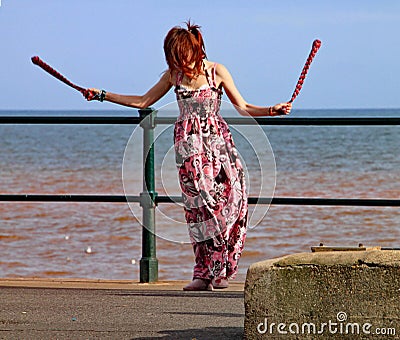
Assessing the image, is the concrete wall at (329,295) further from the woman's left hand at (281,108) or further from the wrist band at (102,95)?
the wrist band at (102,95)

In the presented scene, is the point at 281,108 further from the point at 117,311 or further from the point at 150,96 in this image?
the point at 117,311

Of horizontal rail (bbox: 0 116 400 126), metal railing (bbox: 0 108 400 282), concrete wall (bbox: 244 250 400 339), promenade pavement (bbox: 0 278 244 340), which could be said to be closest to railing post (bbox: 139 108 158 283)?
metal railing (bbox: 0 108 400 282)

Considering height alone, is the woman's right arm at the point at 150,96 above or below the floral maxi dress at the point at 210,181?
above

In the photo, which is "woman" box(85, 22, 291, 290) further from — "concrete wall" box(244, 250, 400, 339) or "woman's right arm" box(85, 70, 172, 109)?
"concrete wall" box(244, 250, 400, 339)

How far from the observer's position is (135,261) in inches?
442

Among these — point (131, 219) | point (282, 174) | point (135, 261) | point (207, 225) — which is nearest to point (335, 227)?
point (131, 219)

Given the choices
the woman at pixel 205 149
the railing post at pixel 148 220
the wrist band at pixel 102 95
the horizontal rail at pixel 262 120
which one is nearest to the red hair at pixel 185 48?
the woman at pixel 205 149

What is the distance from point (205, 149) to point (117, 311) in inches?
38.4

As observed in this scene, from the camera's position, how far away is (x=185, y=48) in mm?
5762

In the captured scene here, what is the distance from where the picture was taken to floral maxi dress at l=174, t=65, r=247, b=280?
584 cm

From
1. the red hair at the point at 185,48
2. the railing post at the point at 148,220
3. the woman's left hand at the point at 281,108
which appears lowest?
the railing post at the point at 148,220

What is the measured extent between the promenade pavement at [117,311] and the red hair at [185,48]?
1.25m

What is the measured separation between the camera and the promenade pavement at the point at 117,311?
16.2 feet

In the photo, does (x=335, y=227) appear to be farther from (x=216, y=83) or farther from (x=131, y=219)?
(x=216, y=83)
